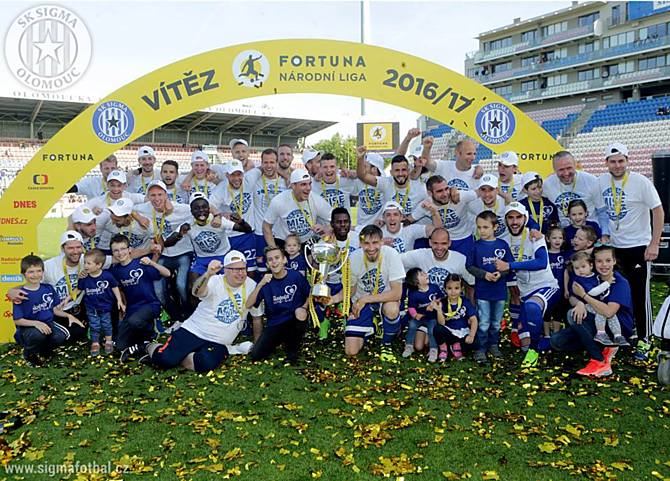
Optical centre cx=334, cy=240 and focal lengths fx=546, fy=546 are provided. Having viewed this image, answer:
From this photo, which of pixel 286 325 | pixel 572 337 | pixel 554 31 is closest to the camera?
pixel 572 337

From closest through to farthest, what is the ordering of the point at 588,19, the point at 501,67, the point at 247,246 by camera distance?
the point at 247,246, the point at 588,19, the point at 501,67

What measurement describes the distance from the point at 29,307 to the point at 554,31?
56464 millimetres

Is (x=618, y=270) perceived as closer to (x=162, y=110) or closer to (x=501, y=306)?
(x=501, y=306)

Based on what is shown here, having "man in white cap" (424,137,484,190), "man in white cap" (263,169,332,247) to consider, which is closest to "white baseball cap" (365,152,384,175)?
"man in white cap" (424,137,484,190)

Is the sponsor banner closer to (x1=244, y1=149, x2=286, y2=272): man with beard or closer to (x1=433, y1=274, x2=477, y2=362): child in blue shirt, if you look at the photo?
(x1=244, y1=149, x2=286, y2=272): man with beard

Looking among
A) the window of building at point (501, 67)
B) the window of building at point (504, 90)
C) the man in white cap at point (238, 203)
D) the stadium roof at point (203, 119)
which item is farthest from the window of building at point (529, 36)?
the man in white cap at point (238, 203)

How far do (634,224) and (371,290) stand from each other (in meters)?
3.11

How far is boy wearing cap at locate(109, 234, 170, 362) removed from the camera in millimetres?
6482

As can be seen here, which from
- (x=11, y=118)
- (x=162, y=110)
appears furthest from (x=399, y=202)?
(x=11, y=118)

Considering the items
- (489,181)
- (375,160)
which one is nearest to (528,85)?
(375,160)

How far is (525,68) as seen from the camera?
176 ft

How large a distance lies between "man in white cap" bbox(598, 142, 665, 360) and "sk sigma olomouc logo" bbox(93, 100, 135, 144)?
5999mm

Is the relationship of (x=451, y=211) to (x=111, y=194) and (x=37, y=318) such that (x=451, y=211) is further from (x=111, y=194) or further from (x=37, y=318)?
(x=37, y=318)

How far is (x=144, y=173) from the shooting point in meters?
8.46
